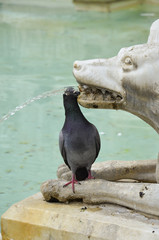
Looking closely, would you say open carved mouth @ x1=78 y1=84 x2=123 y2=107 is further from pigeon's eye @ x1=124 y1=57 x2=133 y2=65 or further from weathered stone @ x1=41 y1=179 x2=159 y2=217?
weathered stone @ x1=41 y1=179 x2=159 y2=217

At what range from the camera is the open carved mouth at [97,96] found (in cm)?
306

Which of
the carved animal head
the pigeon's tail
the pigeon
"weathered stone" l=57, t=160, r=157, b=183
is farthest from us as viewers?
"weathered stone" l=57, t=160, r=157, b=183

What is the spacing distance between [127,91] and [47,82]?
4418mm

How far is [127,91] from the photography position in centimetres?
302

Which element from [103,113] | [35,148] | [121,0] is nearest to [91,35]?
[121,0]

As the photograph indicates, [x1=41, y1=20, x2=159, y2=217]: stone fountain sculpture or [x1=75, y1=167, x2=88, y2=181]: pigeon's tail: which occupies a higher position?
[x1=41, y1=20, x2=159, y2=217]: stone fountain sculpture

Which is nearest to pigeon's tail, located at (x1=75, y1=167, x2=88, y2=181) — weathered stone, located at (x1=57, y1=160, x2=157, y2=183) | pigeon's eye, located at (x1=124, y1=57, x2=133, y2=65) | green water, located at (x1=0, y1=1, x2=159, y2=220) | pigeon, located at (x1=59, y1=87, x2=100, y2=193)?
pigeon, located at (x1=59, y1=87, x2=100, y2=193)

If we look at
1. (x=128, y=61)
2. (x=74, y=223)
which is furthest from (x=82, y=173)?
(x=128, y=61)

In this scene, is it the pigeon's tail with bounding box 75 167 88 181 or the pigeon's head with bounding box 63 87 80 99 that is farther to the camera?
the pigeon's tail with bounding box 75 167 88 181

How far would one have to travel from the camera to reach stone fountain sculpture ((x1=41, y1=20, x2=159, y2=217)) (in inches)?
116

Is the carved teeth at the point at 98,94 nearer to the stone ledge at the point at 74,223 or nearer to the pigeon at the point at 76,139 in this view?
the pigeon at the point at 76,139

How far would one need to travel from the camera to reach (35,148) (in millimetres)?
5492

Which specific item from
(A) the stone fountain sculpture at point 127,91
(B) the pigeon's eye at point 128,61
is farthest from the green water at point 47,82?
(B) the pigeon's eye at point 128,61

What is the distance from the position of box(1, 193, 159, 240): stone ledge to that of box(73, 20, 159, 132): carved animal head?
18.9 inches
